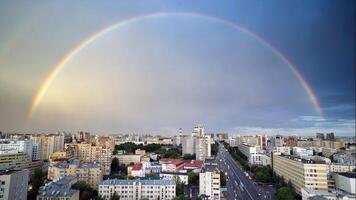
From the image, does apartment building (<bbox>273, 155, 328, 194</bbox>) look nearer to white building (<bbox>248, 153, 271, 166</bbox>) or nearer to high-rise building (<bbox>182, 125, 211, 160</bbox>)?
white building (<bbox>248, 153, 271, 166</bbox>)

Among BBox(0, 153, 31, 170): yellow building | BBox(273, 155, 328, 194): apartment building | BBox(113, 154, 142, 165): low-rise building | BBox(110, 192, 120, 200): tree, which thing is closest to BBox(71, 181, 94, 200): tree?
BBox(110, 192, 120, 200): tree

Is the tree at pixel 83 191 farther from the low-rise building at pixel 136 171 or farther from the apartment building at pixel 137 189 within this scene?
the low-rise building at pixel 136 171

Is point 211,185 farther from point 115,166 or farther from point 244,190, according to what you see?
point 115,166

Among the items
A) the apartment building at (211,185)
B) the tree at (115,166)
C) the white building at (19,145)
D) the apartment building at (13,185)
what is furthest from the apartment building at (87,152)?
the apartment building at (13,185)

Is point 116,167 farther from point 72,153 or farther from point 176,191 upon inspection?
point 176,191

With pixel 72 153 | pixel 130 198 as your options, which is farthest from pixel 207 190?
pixel 72 153
